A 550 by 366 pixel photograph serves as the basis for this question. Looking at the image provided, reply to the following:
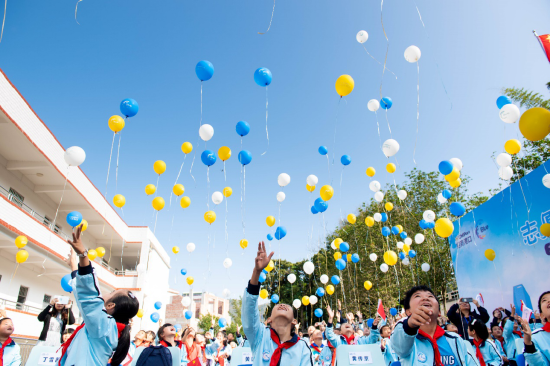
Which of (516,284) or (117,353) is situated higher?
(516,284)

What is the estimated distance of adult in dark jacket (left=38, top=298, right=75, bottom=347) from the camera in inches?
167

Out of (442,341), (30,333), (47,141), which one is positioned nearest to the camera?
(442,341)

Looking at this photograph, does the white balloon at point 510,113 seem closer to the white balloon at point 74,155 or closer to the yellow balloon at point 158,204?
the yellow balloon at point 158,204

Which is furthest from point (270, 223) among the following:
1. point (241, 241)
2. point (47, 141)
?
point (47, 141)

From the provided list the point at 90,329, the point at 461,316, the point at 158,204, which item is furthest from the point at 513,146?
the point at 158,204

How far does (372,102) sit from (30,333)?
1122 centimetres

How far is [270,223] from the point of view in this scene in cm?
1001

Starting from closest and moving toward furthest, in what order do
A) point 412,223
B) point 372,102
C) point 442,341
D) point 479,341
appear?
1. point 442,341
2. point 479,341
3. point 372,102
4. point 412,223

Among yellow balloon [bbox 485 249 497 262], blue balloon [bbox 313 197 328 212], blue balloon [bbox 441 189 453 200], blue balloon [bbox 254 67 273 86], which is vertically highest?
blue balloon [bbox 254 67 273 86]

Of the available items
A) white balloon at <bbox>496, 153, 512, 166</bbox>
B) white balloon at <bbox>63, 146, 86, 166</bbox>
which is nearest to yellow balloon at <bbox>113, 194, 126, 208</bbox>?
white balloon at <bbox>63, 146, 86, 166</bbox>

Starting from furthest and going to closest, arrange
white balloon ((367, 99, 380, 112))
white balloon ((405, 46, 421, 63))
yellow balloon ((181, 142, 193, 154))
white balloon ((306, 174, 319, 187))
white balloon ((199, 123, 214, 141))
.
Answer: white balloon ((306, 174, 319, 187)), yellow balloon ((181, 142, 193, 154)), white balloon ((367, 99, 380, 112)), white balloon ((199, 123, 214, 141)), white balloon ((405, 46, 421, 63))

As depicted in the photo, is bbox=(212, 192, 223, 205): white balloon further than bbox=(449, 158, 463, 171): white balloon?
Yes

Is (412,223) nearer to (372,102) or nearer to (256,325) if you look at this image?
(372,102)

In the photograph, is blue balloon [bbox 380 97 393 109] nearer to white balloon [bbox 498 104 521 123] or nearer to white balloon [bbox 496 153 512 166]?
white balloon [bbox 498 104 521 123]
